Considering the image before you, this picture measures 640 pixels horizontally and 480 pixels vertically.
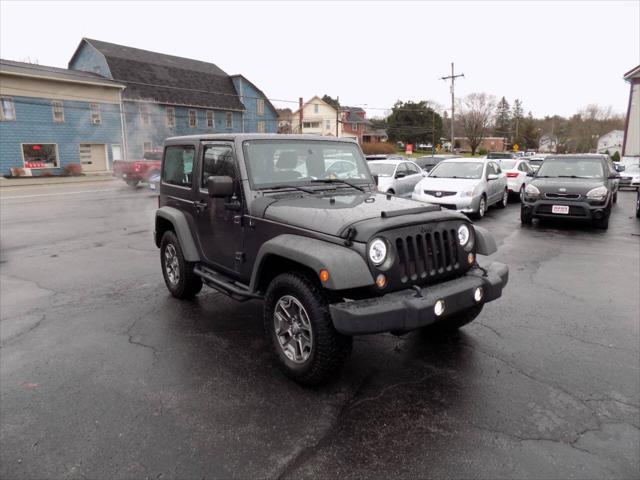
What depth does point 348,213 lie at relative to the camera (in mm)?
3459

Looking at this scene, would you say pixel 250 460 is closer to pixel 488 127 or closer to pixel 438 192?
pixel 438 192

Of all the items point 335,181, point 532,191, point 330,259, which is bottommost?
point 532,191

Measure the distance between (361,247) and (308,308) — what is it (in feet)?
1.96

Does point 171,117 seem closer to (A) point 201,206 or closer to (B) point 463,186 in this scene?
(B) point 463,186

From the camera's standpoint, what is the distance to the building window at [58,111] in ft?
101

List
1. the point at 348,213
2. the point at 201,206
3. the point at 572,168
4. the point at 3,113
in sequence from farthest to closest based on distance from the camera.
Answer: the point at 3,113 → the point at 572,168 → the point at 201,206 → the point at 348,213

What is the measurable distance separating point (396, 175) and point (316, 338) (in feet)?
37.2

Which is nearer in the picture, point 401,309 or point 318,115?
point 401,309

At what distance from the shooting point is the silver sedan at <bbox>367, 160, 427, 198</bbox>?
13.5 metres

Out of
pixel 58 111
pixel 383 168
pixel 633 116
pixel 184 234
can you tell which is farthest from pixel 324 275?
pixel 633 116

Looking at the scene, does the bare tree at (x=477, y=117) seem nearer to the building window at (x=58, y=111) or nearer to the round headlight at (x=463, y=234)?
the building window at (x=58, y=111)

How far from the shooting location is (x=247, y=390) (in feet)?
11.2

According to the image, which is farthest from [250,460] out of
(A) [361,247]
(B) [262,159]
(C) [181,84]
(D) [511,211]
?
(C) [181,84]

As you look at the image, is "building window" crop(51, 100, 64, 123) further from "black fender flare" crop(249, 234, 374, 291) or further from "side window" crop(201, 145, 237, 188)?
"black fender flare" crop(249, 234, 374, 291)
